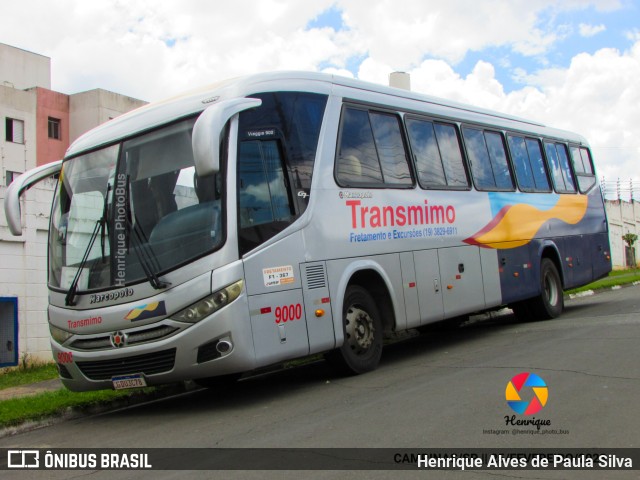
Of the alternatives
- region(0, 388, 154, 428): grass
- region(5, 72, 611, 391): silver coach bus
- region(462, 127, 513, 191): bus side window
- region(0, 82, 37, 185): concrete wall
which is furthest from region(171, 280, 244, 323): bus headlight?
region(0, 82, 37, 185): concrete wall

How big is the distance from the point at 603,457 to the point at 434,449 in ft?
3.87

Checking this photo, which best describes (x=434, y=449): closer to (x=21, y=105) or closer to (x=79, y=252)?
(x=79, y=252)

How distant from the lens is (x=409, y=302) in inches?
Result: 401

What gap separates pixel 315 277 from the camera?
8.60 metres

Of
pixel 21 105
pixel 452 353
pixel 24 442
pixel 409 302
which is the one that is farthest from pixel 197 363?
pixel 21 105

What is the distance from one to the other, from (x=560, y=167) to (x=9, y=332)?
11493 mm

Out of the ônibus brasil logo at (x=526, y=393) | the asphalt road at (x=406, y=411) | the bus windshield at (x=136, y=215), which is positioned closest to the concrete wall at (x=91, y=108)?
the asphalt road at (x=406, y=411)

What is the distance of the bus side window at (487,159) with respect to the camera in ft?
41.2

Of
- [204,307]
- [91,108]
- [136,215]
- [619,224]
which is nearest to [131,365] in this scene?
[204,307]

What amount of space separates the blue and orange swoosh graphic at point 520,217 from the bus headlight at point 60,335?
627cm

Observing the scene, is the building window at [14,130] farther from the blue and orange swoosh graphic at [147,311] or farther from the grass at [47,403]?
the blue and orange swoosh graphic at [147,311]

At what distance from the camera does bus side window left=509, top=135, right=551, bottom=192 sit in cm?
1406

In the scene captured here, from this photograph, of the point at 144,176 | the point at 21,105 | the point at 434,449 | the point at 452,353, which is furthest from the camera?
the point at 21,105

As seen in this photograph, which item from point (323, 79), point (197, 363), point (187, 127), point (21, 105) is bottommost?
point (197, 363)
